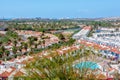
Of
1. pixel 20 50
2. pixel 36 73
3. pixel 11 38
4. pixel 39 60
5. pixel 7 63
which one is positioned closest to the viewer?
pixel 36 73

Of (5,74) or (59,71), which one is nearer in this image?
(59,71)

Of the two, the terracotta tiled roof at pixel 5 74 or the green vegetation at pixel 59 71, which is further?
the terracotta tiled roof at pixel 5 74

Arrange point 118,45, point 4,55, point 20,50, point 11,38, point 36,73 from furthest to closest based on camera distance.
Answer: point 11,38
point 118,45
point 20,50
point 4,55
point 36,73

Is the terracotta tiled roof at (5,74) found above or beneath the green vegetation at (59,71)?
beneath

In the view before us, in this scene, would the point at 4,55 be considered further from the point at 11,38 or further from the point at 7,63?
the point at 11,38

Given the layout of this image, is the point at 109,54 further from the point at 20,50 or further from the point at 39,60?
the point at 39,60

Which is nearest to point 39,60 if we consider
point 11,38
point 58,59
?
point 58,59

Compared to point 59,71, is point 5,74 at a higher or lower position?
lower

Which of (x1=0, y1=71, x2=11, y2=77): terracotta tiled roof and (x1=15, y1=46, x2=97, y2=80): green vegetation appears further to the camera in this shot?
(x1=0, y1=71, x2=11, y2=77): terracotta tiled roof

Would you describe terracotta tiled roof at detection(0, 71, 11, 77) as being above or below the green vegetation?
below

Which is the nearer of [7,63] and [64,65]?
[64,65]

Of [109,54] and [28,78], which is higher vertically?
[28,78]
